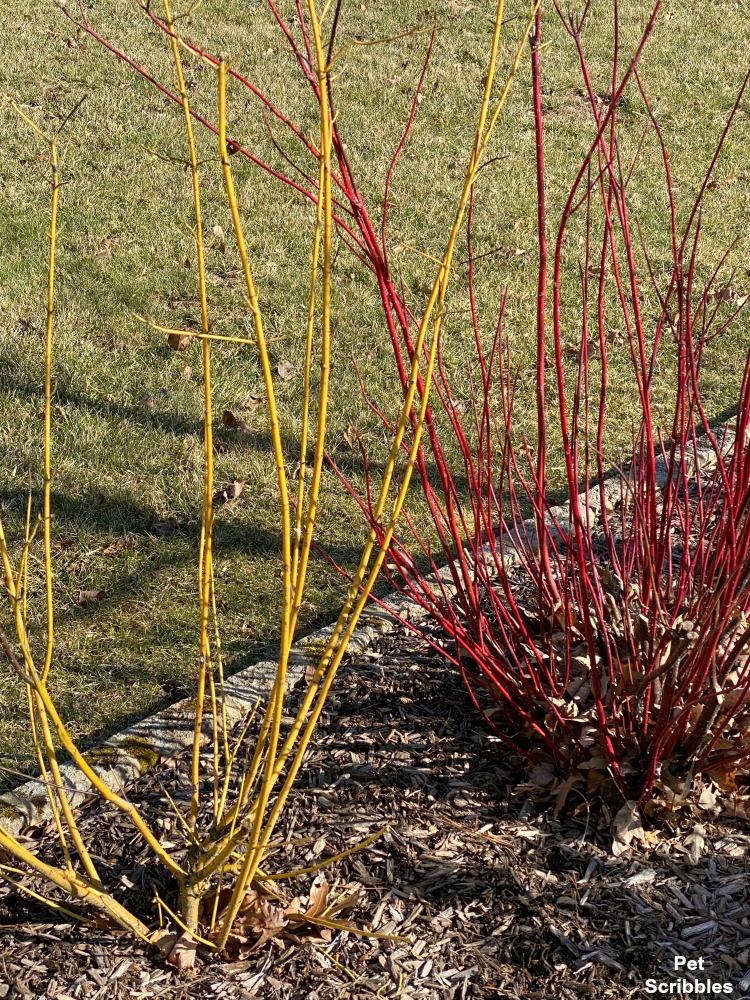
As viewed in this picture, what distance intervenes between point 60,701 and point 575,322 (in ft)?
10.8

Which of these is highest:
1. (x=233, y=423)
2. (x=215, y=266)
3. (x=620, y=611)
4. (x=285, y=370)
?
(x=215, y=266)

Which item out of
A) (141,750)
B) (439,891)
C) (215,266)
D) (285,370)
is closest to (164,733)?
(141,750)

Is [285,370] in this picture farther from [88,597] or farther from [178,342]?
[88,597]

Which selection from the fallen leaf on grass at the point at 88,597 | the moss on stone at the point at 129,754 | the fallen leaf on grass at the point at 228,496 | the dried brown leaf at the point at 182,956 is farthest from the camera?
the fallen leaf on grass at the point at 228,496

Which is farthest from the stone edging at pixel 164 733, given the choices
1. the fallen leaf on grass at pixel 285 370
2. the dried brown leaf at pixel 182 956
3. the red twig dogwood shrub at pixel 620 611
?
the fallen leaf on grass at pixel 285 370

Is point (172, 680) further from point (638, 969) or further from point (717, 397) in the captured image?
point (717, 397)

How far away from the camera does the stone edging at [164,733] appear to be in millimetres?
2758

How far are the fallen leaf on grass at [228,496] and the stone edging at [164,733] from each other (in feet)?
2.74

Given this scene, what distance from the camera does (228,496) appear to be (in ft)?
13.7

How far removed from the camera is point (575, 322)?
213 inches

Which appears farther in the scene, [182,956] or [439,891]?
[439,891]

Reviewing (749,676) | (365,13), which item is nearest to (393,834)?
(749,676)

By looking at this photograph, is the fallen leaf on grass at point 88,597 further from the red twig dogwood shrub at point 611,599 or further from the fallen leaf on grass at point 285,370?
the fallen leaf on grass at point 285,370

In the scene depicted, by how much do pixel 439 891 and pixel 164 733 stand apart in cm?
95
